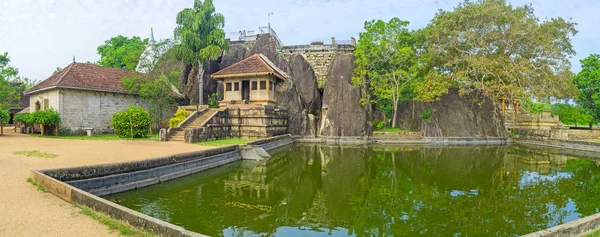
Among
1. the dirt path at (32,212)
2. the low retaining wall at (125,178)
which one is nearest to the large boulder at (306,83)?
the low retaining wall at (125,178)

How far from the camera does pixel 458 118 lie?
85.3ft

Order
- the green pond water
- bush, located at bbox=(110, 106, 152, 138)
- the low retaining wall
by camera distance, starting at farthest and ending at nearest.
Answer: bush, located at bbox=(110, 106, 152, 138) → the green pond water → the low retaining wall

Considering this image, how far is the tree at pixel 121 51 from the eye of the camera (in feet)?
102

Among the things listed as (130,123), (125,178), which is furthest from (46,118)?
(125,178)

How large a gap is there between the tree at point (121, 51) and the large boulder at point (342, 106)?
1890 cm

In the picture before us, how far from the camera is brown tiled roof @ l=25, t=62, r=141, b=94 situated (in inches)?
749

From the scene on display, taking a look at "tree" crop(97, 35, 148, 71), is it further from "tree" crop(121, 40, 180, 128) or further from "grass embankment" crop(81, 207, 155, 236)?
"grass embankment" crop(81, 207, 155, 236)

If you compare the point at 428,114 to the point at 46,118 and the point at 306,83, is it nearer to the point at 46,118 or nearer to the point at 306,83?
the point at 306,83

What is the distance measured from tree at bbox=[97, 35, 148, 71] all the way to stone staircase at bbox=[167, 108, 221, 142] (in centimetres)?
1507

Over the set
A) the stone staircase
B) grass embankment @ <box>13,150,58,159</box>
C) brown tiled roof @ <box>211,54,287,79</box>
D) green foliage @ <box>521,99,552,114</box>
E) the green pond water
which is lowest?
the green pond water

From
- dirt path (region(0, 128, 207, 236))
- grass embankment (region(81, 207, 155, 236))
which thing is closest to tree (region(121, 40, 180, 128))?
dirt path (region(0, 128, 207, 236))

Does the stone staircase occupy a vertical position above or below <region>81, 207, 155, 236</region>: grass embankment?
above

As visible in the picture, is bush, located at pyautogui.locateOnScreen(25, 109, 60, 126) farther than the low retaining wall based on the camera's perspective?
Yes

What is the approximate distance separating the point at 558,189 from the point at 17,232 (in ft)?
41.2
